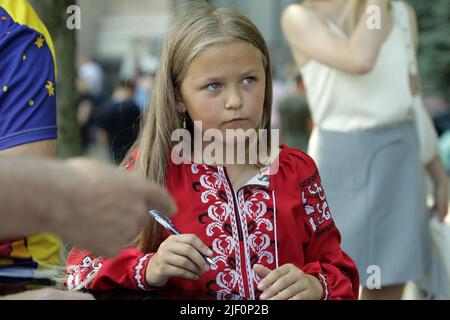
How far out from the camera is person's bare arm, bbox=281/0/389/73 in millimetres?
3277

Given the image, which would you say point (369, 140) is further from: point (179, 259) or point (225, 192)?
point (179, 259)

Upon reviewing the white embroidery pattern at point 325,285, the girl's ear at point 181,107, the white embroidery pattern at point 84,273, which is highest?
the girl's ear at point 181,107

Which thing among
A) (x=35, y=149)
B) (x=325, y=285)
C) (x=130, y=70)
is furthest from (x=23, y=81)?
(x=130, y=70)

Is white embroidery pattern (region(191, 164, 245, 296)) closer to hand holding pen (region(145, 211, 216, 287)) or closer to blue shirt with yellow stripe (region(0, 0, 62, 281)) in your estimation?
hand holding pen (region(145, 211, 216, 287))

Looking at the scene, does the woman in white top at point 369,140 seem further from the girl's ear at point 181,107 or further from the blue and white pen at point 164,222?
the blue and white pen at point 164,222

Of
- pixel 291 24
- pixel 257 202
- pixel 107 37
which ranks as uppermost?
pixel 107 37

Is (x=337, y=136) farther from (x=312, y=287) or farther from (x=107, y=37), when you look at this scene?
(x=107, y=37)

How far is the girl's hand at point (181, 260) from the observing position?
1851mm

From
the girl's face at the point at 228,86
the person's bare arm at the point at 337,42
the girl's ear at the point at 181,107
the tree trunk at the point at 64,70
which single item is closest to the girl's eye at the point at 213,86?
the girl's face at the point at 228,86

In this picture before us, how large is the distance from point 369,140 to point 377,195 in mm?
219

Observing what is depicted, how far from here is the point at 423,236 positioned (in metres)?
3.59

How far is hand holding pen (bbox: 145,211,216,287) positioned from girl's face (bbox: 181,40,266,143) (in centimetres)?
38

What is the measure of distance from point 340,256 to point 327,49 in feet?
4.50
